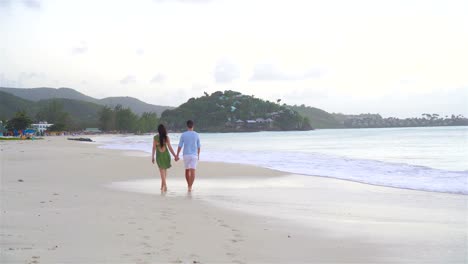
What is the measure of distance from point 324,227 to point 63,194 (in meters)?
5.74

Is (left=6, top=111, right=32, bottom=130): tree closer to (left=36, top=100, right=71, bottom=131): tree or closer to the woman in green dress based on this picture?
(left=36, top=100, right=71, bottom=131): tree

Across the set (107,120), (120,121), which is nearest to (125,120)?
(120,121)

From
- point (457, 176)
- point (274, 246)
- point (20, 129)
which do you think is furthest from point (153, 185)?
point (20, 129)

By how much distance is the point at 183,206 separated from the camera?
27.2 ft

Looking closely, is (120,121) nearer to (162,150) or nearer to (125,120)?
(125,120)

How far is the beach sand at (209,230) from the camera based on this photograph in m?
4.94

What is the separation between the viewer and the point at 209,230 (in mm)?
6195

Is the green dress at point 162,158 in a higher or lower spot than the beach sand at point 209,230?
higher

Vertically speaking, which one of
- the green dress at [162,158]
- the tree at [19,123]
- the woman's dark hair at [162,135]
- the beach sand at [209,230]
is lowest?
the beach sand at [209,230]

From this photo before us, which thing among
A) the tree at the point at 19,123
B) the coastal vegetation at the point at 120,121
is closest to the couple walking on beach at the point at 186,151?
the tree at the point at 19,123

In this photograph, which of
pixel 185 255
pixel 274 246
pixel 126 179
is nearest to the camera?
pixel 185 255

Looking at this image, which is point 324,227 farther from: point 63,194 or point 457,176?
point 457,176

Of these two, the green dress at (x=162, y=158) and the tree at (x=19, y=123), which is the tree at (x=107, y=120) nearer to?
the tree at (x=19, y=123)

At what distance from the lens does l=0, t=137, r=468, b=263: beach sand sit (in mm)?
4941
